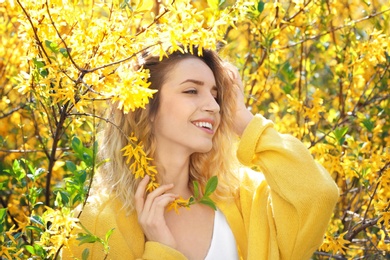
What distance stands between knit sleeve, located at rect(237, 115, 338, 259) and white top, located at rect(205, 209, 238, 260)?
0.25 feet

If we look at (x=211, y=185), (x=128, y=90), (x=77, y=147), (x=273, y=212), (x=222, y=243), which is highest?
(x=128, y=90)

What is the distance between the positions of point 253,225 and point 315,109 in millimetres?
680

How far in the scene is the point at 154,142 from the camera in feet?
8.00

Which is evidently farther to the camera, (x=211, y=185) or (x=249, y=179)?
(x=249, y=179)

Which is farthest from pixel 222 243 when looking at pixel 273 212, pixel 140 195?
pixel 140 195

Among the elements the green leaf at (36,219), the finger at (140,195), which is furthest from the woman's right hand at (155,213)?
the green leaf at (36,219)

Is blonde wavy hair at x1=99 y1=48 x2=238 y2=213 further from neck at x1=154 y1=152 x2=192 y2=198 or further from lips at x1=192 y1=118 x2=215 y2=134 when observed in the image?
lips at x1=192 y1=118 x2=215 y2=134

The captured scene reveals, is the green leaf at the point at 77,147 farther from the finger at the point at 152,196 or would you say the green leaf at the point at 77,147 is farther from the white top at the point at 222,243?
the white top at the point at 222,243

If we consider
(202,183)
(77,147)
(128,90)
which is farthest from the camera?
(202,183)

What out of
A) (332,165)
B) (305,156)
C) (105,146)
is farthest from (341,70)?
(105,146)

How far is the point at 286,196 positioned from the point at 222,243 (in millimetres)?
270

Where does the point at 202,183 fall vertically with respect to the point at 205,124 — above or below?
below

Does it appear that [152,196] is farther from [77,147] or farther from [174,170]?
[77,147]

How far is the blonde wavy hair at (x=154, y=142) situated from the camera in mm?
2418
